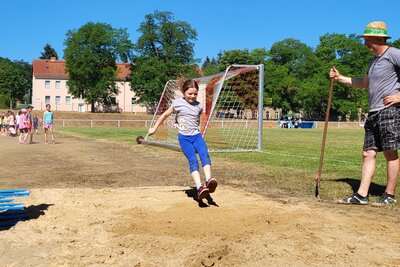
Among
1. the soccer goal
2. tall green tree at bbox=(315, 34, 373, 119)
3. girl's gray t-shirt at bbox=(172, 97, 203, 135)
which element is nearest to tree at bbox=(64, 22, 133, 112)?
tall green tree at bbox=(315, 34, 373, 119)

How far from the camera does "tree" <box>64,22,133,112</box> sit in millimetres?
70312

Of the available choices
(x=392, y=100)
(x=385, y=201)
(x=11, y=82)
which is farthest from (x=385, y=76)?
(x=11, y=82)

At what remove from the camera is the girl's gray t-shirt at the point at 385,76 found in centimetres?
582

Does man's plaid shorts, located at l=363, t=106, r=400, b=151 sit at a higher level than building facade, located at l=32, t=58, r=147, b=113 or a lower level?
lower

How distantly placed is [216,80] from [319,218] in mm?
12454

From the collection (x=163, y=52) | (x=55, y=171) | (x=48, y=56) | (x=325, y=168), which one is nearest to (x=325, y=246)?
(x=325, y=168)

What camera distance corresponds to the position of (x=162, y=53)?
74938 millimetres

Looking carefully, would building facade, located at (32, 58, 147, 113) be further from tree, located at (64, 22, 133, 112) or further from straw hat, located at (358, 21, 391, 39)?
straw hat, located at (358, 21, 391, 39)

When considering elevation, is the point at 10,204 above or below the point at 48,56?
below

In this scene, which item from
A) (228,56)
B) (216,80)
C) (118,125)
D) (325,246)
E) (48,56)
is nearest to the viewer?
(325,246)

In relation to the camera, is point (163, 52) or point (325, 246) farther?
point (163, 52)

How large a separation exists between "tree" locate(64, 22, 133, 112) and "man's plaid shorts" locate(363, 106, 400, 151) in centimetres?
6634

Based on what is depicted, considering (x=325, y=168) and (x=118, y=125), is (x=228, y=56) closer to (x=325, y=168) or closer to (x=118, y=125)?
(x=118, y=125)

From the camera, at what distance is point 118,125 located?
183 ft
